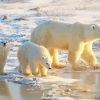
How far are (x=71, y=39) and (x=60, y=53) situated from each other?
204cm

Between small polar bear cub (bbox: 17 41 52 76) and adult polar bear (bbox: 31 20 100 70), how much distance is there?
1161mm

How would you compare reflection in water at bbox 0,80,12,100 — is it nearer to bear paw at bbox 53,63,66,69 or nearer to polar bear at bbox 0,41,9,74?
polar bear at bbox 0,41,9,74

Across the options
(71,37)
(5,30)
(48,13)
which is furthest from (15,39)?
(48,13)

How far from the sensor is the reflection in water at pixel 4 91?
8439 millimetres

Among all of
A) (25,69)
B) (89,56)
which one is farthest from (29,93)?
(89,56)

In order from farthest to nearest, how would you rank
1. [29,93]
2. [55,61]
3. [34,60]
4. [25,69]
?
[55,61] → [25,69] → [34,60] → [29,93]

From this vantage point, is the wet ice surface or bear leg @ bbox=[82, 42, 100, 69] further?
bear leg @ bbox=[82, 42, 100, 69]

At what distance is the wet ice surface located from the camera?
8852 mm

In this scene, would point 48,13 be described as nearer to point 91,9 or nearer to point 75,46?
point 91,9

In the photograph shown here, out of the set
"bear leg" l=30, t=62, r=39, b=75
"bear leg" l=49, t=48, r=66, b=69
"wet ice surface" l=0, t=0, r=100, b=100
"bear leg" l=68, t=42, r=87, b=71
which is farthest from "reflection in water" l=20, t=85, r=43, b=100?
"bear leg" l=49, t=48, r=66, b=69

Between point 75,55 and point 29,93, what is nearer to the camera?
point 29,93

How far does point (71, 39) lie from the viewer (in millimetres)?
11422

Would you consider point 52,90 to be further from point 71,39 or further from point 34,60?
point 71,39

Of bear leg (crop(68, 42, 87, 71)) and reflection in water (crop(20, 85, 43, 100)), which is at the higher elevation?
bear leg (crop(68, 42, 87, 71))
